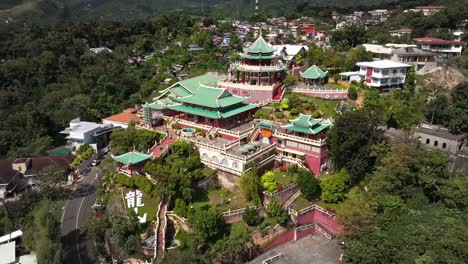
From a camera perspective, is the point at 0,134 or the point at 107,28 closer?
the point at 0,134

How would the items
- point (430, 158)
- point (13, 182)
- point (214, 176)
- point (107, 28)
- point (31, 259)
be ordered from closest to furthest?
point (31, 259) < point (430, 158) < point (214, 176) < point (13, 182) < point (107, 28)

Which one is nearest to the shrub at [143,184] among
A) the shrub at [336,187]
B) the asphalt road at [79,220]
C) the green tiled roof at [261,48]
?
the asphalt road at [79,220]

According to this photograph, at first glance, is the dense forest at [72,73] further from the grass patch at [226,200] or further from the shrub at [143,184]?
the grass patch at [226,200]

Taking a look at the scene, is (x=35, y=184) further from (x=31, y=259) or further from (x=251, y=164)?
(x=251, y=164)

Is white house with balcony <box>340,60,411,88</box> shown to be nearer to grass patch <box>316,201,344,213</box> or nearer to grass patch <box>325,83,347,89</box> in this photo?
grass patch <box>325,83,347,89</box>

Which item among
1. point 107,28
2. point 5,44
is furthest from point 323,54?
point 5,44

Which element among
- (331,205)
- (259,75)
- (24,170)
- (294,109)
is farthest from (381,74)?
(24,170)

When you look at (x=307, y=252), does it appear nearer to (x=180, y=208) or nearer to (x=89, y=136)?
(x=180, y=208)
